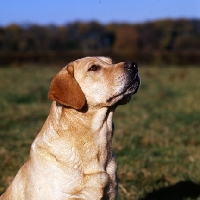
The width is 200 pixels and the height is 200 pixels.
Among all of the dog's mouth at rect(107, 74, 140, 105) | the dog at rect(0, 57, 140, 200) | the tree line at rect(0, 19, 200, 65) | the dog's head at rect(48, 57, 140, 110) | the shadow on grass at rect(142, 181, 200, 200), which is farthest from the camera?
the tree line at rect(0, 19, 200, 65)

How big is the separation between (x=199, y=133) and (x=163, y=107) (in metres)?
4.16

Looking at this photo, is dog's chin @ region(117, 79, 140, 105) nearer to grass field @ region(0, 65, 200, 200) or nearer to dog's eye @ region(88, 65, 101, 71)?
dog's eye @ region(88, 65, 101, 71)

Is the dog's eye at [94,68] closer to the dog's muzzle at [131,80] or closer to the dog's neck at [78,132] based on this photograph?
the dog's muzzle at [131,80]

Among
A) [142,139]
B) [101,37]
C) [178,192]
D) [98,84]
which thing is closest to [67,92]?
[98,84]

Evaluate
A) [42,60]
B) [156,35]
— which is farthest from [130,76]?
[156,35]

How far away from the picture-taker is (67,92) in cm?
453

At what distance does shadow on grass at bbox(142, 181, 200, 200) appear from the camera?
6.27m

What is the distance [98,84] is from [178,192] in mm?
2443

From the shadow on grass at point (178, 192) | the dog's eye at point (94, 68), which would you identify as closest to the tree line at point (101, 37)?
the shadow on grass at point (178, 192)

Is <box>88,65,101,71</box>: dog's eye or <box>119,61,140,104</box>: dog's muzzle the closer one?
<box>119,61,140,104</box>: dog's muzzle

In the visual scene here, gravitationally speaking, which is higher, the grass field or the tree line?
the grass field

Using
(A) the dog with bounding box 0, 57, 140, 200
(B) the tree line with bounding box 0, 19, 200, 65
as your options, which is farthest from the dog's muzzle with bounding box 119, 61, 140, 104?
(B) the tree line with bounding box 0, 19, 200, 65

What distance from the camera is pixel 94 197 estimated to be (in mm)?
4453

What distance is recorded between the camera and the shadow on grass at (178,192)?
627 centimetres
